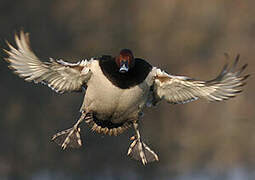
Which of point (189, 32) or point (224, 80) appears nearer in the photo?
point (224, 80)

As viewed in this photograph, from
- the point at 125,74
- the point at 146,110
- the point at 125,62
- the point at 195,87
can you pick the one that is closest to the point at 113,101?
the point at 125,74

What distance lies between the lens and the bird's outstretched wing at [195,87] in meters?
8.12

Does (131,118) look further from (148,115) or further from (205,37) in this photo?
(205,37)

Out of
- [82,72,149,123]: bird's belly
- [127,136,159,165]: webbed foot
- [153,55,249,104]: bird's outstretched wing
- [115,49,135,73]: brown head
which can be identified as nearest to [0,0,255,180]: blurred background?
[127,136,159,165]: webbed foot

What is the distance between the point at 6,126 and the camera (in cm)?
1769

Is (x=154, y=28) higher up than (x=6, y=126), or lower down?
higher up

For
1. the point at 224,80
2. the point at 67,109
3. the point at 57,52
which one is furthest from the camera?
the point at 57,52

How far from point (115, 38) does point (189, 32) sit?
1.94 metres

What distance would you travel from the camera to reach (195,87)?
8.34 metres

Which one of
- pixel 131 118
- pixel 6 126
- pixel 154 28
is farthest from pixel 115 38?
pixel 131 118

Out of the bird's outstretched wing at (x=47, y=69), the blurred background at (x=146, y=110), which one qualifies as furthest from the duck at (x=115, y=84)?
the blurred background at (x=146, y=110)

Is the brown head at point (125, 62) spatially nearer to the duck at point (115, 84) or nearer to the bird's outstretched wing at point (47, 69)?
the duck at point (115, 84)

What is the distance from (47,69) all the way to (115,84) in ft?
2.91

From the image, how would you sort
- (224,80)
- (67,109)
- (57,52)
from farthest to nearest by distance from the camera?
(57,52)
(67,109)
(224,80)
